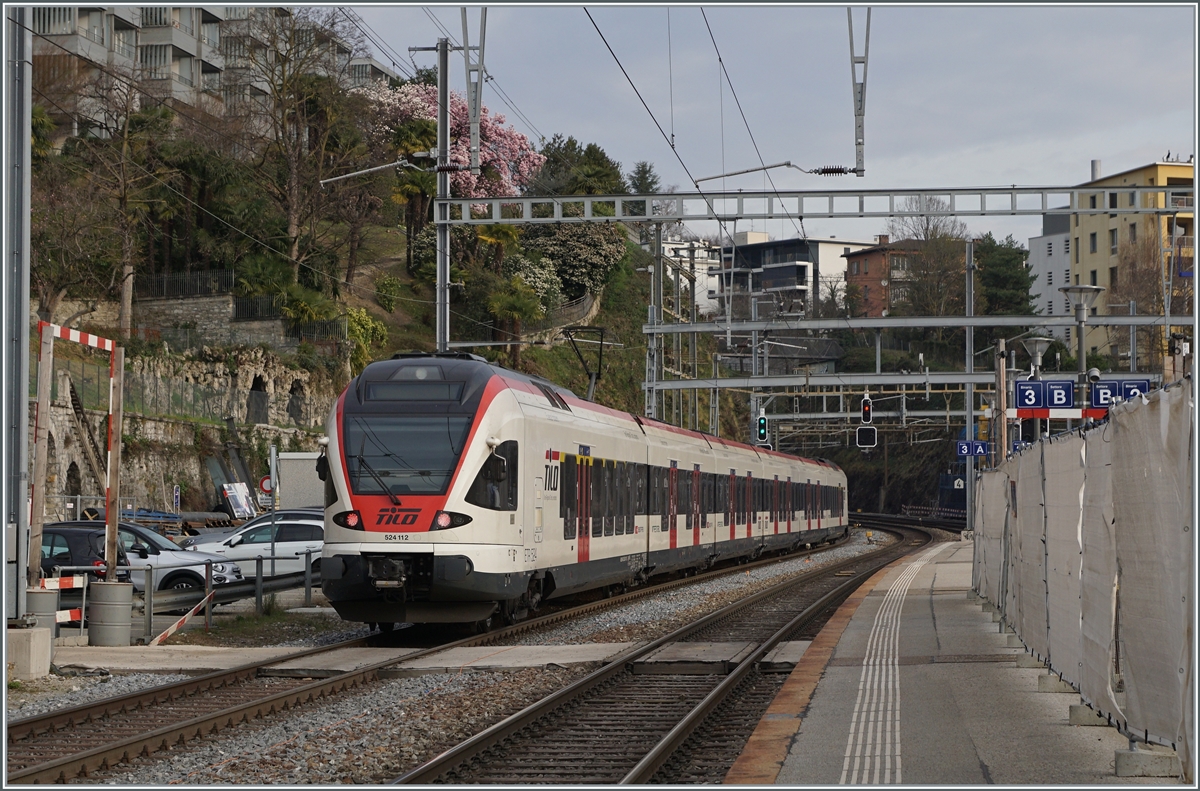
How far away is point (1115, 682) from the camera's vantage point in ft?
27.7

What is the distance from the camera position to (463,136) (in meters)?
68.8

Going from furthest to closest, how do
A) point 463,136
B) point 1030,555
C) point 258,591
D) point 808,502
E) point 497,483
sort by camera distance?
point 463,136 < point 808,502 < point 258,591 < point 497,483 < point 1030,555

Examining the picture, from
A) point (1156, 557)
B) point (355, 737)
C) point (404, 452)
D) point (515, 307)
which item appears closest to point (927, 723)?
point (1156, 557)

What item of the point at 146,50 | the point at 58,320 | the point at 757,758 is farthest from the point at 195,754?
the point at 146,50

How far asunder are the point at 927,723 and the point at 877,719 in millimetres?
380

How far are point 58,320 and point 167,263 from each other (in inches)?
318

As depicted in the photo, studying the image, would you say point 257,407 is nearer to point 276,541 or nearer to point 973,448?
point 276,541

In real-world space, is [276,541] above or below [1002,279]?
below

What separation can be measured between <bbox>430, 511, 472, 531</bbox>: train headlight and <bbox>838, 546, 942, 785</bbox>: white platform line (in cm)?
471

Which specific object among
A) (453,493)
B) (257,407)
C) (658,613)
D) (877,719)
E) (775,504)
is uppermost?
(257,407)

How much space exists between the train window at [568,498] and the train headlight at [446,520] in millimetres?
3179

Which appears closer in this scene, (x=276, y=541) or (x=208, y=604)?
(x=208, y=604)

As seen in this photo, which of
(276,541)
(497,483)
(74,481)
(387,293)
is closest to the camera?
(497,483)

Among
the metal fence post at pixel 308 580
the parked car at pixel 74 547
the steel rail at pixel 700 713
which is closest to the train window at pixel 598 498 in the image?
the steel rail at pixel 700 713
